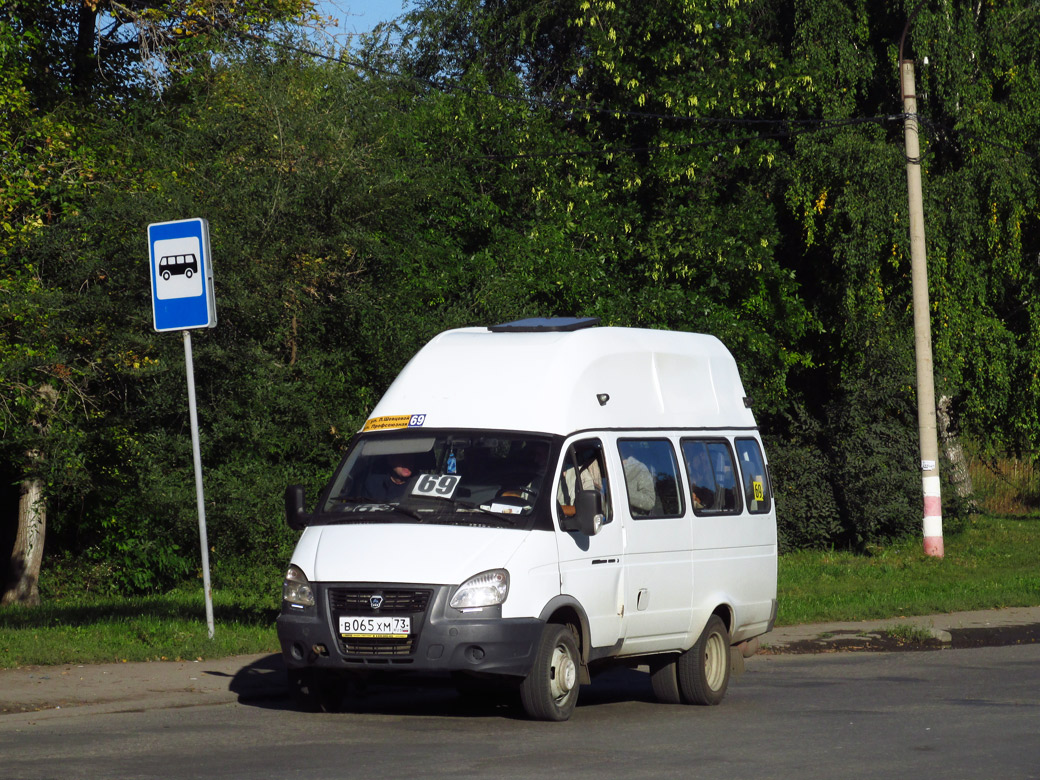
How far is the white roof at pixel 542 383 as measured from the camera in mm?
10039

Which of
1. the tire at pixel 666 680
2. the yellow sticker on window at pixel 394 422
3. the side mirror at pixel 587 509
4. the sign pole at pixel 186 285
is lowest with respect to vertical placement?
the tire at pixel 666 680

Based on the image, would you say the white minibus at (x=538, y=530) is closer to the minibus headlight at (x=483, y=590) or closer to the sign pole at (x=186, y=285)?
the minibus headlight at (x=483, y=590)

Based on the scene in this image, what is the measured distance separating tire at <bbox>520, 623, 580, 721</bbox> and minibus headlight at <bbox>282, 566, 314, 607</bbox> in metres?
1.46

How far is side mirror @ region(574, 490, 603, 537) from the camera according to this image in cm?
943

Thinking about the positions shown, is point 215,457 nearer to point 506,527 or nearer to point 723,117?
point 506,527

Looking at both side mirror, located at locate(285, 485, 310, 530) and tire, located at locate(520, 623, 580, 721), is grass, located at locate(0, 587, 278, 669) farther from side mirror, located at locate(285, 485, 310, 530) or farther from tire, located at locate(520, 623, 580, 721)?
tire, located at locate(520, 623, 580, 721)

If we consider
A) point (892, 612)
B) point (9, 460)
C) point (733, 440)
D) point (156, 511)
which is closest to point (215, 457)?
point (156, 511)

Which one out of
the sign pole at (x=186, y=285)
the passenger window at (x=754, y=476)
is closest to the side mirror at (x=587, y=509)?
the passenger window at (x=754, y=476)

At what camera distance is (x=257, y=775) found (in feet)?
23.3

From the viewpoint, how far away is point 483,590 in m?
8.90

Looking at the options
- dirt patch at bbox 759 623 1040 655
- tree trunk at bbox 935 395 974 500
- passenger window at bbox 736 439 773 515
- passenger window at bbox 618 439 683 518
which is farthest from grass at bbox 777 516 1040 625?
passenger window at bbox 618 439 683 518

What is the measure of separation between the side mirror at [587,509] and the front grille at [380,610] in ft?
3.91

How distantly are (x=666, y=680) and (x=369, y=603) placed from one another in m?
2.83

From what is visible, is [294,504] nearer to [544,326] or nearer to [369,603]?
[369,603]
